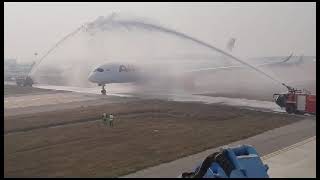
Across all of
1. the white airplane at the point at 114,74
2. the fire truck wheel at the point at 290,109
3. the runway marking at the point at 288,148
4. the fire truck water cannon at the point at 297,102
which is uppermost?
the white airplane at the point at 114,74

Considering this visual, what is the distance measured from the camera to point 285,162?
12.2m

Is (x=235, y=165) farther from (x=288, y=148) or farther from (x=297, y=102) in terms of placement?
(x=297, y=102)

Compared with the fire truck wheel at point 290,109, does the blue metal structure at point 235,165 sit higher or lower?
higher

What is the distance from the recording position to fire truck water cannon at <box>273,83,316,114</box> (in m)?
22.3

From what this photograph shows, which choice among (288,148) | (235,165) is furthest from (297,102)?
(235,165)

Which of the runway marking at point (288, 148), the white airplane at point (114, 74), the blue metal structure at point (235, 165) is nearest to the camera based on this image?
the blue metal structure at point (235, 165)

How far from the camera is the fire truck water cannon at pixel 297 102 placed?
22.3m

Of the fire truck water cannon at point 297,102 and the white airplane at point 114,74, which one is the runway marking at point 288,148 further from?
the white airplane at point 114,74

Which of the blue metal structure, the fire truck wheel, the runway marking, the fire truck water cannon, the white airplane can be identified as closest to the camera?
the blue metal structure

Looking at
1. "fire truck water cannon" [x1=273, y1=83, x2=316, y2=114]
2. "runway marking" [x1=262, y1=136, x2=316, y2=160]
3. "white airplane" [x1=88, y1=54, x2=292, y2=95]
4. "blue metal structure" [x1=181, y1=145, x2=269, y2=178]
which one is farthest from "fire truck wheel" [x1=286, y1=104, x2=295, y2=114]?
"blue metal structure" [x1=181, y1=145, x2=269, y2=178]

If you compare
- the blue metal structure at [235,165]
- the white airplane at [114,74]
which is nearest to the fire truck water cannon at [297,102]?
the white airplane at [114,74]

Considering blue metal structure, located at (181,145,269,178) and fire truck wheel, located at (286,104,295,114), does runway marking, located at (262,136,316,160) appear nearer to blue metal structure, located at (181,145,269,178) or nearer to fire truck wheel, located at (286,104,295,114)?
fire truck wheel, located at (286,104,295,114)

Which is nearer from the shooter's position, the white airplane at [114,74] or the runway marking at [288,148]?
the runway marking at [288,148]

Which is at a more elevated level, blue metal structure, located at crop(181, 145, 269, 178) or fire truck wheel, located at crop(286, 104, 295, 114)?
blue metal structure, located at crop(181, 145, 269, 178)
